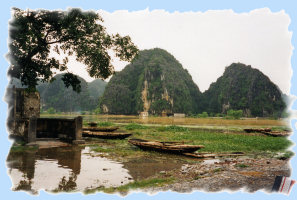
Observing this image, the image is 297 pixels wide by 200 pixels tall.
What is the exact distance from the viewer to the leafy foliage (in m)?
7.93

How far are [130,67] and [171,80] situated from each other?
12.6 meters

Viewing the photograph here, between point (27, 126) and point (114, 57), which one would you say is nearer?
point (27, 126)

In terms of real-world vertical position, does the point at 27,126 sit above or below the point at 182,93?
below

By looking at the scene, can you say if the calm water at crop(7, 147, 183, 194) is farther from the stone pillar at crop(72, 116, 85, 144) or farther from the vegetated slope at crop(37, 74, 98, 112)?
the vegetated slope at crop(37, 74, 98, 112)

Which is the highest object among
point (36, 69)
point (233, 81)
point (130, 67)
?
point (130, 67)

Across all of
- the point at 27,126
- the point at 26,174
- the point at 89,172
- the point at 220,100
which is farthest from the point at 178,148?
the point at 220,100

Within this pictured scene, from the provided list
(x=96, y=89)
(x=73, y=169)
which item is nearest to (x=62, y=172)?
(x=73, y=169)

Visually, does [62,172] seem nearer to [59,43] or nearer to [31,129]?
[31,129]

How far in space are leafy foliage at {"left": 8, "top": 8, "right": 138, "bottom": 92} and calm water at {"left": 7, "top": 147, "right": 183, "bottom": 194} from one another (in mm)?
2618

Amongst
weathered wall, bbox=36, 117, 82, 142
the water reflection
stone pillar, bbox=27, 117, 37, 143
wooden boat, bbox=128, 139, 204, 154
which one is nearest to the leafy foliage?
stone pillar, bbox=27, 117, 37, 143

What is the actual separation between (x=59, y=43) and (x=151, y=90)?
58494 mm

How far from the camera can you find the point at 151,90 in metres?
68.4

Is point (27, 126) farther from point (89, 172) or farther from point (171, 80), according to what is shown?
point (171, 80)

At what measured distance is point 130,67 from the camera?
73688 mm
